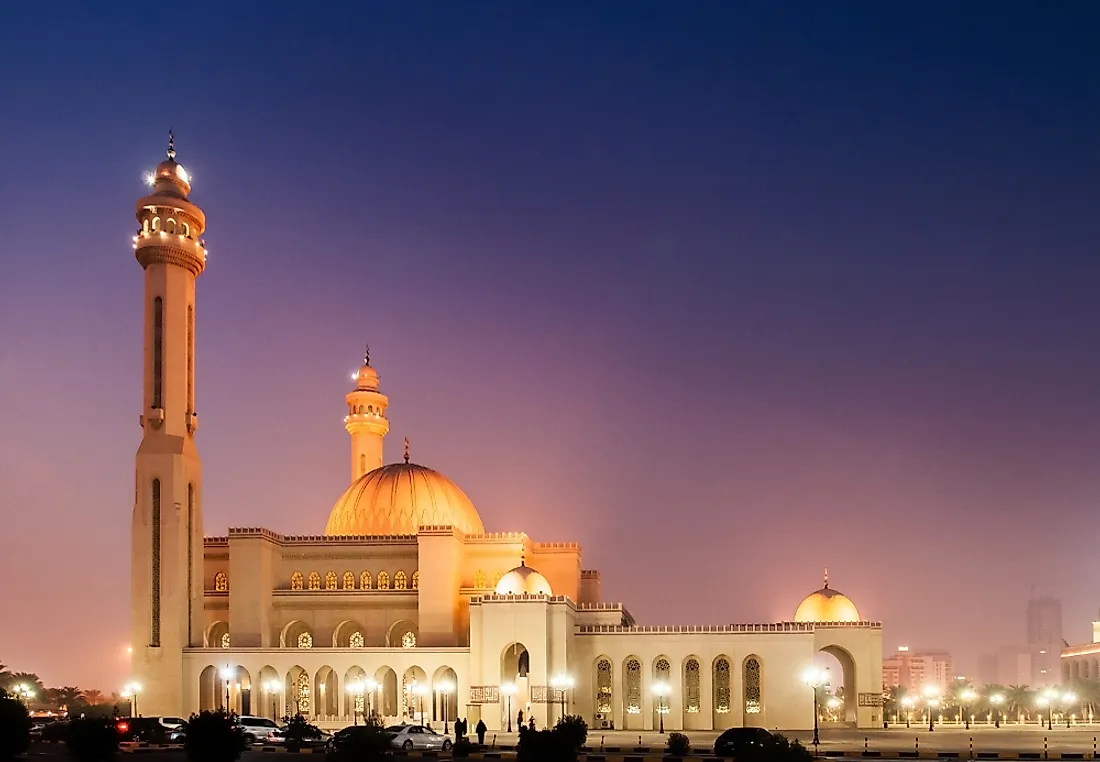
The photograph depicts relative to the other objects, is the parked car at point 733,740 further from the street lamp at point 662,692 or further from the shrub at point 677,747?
the street lamp at point 662,692

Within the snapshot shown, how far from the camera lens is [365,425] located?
6931 centimetres

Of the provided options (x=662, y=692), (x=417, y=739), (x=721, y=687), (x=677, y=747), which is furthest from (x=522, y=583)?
(x=677, y=747)

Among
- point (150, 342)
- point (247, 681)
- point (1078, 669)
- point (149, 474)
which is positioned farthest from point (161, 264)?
point (1078, 669)

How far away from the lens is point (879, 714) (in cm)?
5606

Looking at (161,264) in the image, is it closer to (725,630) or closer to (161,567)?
(161,567)

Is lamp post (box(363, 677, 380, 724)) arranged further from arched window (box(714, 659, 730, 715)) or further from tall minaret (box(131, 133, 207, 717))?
arched window (box(714, 659, 730, 715))

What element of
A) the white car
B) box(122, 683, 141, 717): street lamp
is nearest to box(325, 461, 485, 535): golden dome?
box(122, 683, 141, 717): street lamp

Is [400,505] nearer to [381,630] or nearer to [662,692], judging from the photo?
[381,630]

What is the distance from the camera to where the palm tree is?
69.0 metres

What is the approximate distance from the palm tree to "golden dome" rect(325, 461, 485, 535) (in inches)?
1092

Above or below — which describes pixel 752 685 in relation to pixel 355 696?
above

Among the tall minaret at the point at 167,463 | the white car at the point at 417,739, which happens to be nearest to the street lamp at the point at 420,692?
the tall minaret at the point at 167,463

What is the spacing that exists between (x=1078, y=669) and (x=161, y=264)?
240 ft

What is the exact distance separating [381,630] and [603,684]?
9693 millimetres
